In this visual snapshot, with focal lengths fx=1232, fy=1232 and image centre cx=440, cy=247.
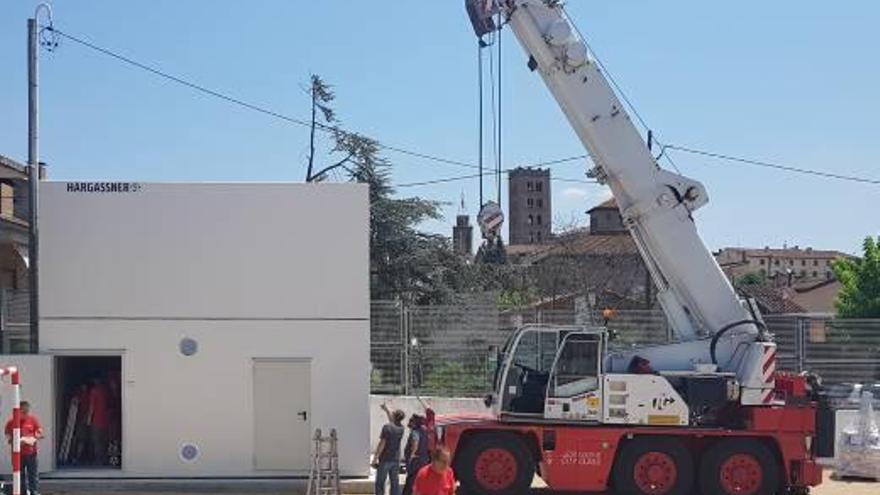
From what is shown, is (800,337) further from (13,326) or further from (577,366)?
(13,326)

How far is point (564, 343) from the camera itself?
17359 millimetres

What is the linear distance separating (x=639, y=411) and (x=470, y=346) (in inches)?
253

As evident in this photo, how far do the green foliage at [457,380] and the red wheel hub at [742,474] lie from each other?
6.79 meters

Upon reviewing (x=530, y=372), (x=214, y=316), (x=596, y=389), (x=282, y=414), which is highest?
(x=214, y=316)

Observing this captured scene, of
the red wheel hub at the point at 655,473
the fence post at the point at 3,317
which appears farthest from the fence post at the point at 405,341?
the fence post at the point at 3,317

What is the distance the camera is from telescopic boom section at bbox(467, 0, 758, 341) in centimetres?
1795

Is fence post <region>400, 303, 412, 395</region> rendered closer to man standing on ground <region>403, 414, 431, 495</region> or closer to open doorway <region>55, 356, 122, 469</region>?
open doorway <region>55, 356, 122, 469</region>

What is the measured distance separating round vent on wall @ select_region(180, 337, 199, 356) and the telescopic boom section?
667cm

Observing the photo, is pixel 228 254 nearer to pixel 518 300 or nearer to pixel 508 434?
pixel 508 434

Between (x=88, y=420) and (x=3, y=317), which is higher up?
(x=3, y=317)

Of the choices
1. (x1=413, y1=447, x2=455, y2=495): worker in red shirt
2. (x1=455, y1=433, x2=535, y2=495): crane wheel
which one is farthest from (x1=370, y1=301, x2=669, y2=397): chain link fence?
(x1=413, y1=447, x2=455, y2=495): worker in red shirt

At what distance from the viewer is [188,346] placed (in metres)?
19.2

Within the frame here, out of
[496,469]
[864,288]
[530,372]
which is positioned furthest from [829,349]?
[864,288]

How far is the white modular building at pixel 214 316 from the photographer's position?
62.8 ft
